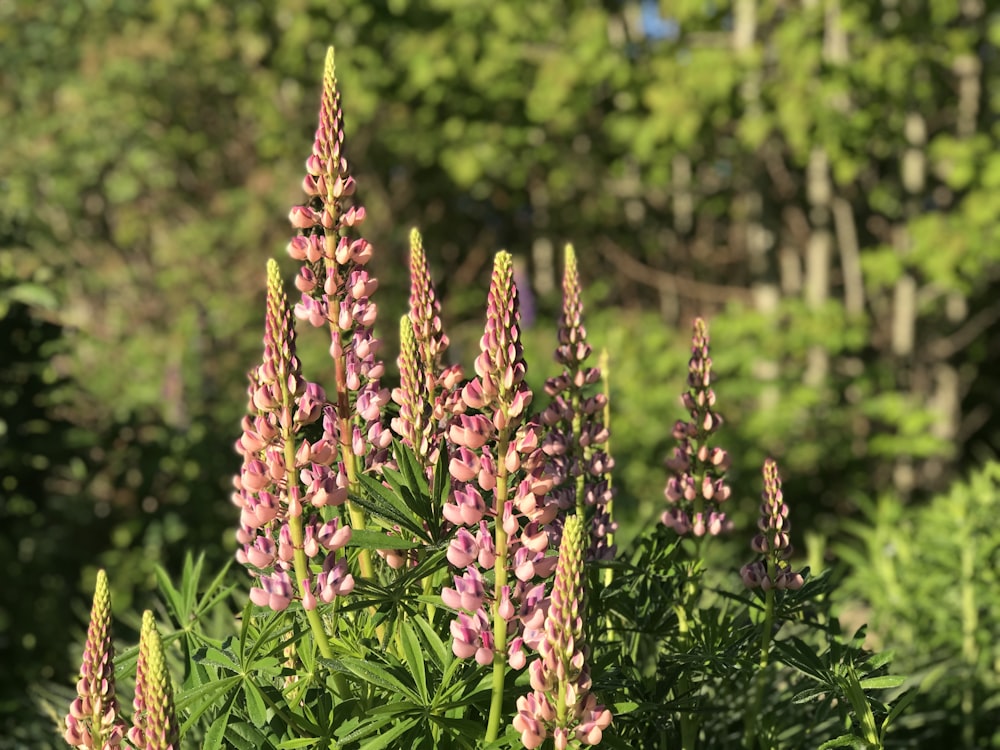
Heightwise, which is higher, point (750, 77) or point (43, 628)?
point (750, 77)

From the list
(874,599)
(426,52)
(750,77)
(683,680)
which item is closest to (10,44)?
(426,52)

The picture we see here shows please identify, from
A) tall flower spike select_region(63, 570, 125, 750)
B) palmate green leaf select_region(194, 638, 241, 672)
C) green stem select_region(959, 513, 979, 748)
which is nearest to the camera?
tall flower spike select_region(63, 570, 125, 750)

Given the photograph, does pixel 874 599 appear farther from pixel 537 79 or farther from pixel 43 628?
pixel 537 79

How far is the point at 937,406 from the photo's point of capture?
280 inches

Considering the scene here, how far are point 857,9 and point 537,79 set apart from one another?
225cm

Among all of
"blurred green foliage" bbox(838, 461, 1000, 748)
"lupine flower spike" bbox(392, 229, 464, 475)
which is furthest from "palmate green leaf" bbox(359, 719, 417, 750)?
"blurred green foliage" bbox(838, 461, 1000, 748)

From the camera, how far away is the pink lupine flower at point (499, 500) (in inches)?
48.8

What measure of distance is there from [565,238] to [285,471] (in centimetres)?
869

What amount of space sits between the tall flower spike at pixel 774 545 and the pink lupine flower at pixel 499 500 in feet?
1.51

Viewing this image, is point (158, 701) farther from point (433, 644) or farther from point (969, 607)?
point (969, 607)

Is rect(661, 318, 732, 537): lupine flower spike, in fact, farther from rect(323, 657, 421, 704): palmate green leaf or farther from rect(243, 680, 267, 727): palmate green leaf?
rect(243, 680, 267, 727): palmate green leaf

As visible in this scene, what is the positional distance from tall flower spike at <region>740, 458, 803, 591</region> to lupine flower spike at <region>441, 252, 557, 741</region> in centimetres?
46

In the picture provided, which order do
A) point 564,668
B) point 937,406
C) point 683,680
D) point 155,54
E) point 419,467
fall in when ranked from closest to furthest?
point 564,668 < point 419,467 < point 683,680 < point 937,406 < point 155,54

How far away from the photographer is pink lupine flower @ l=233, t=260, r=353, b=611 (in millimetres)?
1305
